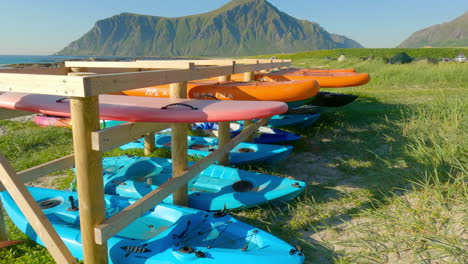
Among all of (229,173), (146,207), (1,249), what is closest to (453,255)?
(146,207)

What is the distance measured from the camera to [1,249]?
2758mm

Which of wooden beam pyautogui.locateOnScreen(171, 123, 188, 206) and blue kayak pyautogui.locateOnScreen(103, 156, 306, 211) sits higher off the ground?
wooden beam pyautogui.locateOnScreen(171, 123, 188, 206)

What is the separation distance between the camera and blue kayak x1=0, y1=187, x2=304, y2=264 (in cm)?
228

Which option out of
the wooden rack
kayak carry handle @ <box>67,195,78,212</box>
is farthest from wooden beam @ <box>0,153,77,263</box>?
kayak carry handle @ <box>67,195,78,212</box>

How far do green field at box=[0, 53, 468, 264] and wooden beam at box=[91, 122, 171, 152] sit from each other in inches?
53.6

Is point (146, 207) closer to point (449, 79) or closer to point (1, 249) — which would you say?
point (1, 249)

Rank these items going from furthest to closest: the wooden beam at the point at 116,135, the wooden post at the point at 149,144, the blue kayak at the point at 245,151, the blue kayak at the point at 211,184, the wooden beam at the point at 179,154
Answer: the wooden post at the point at 149,144 < the blue kayak at the point at 245,151 < the blue kayak at the point at 211,184 < the wooden beam at the point at 179,154 < the wooden beam at the point at 116,135

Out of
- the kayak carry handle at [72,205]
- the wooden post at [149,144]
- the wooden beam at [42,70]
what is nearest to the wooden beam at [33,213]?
the kayak carry handle at [72,205]

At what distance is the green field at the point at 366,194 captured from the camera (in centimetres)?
253

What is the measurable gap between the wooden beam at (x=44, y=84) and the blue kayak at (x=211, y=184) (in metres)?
1.83

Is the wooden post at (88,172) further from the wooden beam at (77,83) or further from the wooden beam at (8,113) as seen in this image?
the wooden beam at (8,113)

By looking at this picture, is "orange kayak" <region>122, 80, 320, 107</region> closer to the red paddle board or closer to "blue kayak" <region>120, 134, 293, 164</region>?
"blue kayak" <region>120, 134, 293, 164</region>

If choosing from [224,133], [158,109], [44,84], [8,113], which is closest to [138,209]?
[158,109]

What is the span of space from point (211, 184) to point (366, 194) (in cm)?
185
